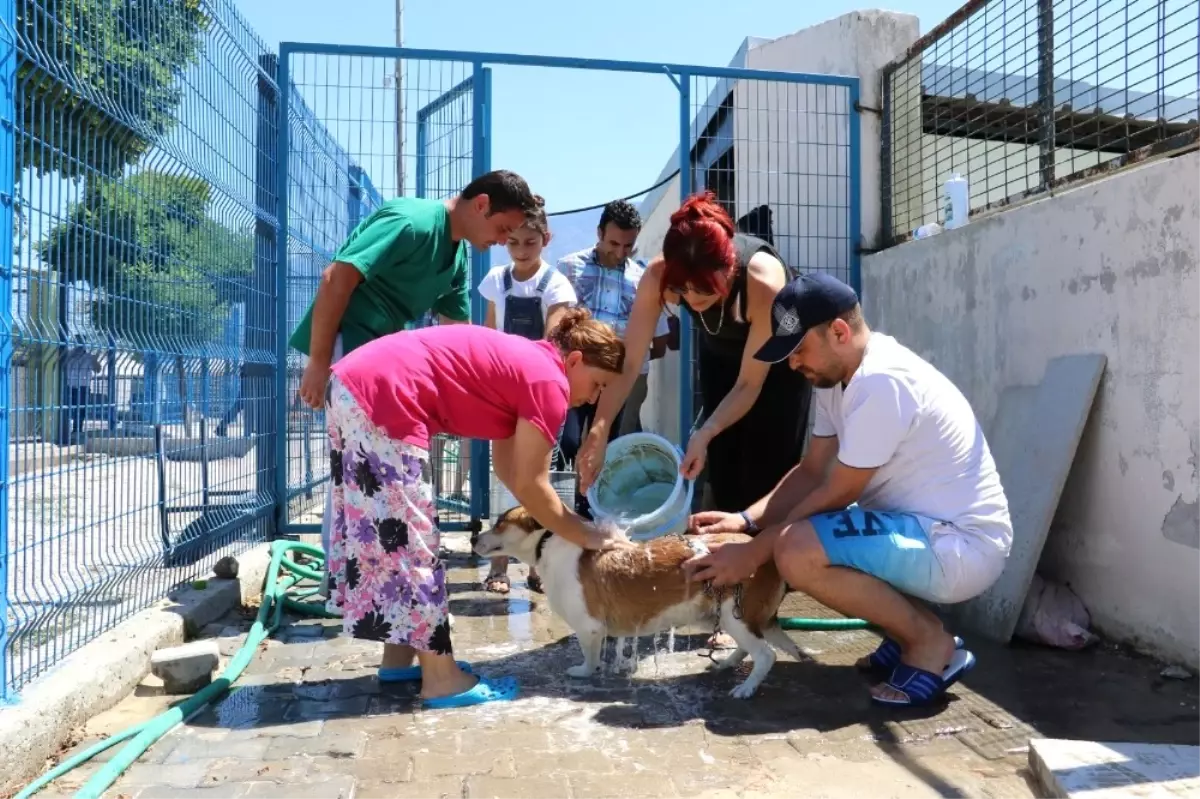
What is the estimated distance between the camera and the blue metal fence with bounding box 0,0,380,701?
2.96m

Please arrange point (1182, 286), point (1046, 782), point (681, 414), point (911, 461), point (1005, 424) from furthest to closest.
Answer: point (681, 414)
point (1005, 424)
point (1182, 286)
point (911, 461)
point (1046, 782)

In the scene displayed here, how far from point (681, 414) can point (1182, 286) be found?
367cm

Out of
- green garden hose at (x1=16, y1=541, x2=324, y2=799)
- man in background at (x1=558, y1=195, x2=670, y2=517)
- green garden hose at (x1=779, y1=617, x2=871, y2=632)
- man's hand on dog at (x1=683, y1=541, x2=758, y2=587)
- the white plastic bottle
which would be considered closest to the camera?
green garden hose at (x1=16, y1=541, x2=324, y2=799)

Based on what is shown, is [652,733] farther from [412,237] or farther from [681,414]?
[681,414]

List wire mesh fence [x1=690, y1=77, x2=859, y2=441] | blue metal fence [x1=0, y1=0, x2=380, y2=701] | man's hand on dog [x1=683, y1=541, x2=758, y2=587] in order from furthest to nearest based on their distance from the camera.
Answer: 1. wire mesh fence [x1=690, y1=77, x2=859, y2=441]
2. man's hand on dog [x1=683, y1=541, x2=758, y2=587]
3. blue metal fence [x1=0, y1=0, x2=380, y2=701]

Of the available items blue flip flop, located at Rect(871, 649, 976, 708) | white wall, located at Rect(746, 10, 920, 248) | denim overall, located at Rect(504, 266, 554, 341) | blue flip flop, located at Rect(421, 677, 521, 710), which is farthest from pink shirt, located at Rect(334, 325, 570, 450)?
white wall, located at Rect(746, 10, 920, 248)

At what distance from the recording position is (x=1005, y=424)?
16.4 feet

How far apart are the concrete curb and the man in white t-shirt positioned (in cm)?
221

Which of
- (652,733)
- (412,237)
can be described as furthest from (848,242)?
(652,733)

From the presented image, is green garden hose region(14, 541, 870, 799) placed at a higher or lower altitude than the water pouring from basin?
lower

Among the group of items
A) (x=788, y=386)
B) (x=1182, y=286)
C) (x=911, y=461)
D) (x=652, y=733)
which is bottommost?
(x=652, y=733)

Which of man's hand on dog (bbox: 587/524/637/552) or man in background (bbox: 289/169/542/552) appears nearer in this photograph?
man's hand on dog (bbox: 587/524/637/552)

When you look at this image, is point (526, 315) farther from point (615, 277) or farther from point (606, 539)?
point (606, 539)

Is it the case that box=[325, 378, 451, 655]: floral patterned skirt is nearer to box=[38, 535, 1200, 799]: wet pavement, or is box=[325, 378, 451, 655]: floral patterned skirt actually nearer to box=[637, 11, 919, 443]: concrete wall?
box=[38, 535, 1200, 799]: wet pavement
